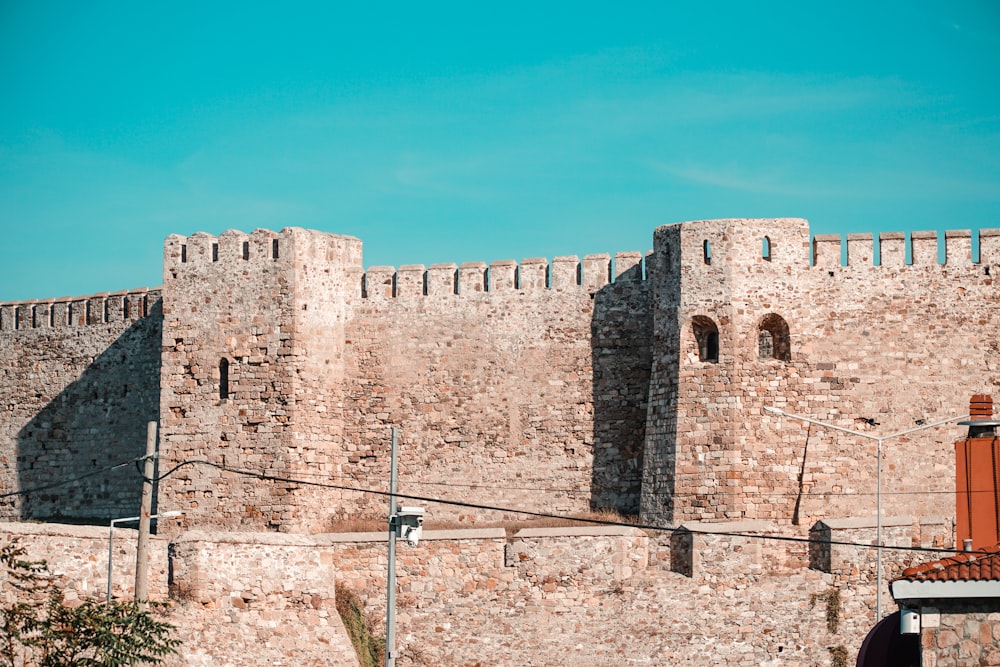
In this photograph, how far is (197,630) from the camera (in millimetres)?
29984

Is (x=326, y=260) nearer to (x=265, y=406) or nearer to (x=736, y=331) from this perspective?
(x=265, y=406)

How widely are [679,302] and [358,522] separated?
775 cm

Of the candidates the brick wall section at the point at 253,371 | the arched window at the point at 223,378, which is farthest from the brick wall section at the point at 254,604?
the arched window at the point at 223,378

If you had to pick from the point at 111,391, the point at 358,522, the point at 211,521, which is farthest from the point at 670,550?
the point at 111,391

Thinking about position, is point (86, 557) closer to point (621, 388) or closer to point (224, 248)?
point (224, 248)

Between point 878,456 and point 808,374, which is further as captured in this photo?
point 808,374

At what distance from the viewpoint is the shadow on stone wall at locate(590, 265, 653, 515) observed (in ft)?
118

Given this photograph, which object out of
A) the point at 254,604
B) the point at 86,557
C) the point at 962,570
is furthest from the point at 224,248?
the point at 962,570

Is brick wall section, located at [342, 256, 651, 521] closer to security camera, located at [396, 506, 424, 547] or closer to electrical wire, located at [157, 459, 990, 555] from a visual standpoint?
electrical wire, located at [157, 459, 990, 555]

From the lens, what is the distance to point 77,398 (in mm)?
42188

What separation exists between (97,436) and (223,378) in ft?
17.9

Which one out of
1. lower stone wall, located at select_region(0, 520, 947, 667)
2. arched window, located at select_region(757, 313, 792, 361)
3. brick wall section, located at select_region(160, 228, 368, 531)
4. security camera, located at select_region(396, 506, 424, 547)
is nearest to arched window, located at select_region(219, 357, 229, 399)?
brick wall section, located at select_region(160, 228, 368, 531)

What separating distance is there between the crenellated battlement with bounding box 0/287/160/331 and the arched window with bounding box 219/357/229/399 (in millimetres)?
4039

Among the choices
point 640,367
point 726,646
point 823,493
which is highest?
point 640,367
